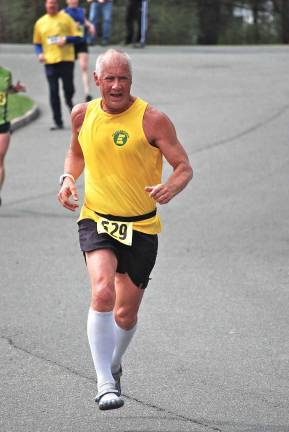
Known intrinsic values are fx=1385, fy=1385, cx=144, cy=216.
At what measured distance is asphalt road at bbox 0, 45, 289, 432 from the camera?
23.5ft

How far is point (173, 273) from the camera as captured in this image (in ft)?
36.7

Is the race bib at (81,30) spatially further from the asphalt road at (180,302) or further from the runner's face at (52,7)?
the asphalt road at (180,302)

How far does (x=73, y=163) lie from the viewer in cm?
725

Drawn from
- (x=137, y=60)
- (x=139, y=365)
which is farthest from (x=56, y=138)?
(x=139, y=365)

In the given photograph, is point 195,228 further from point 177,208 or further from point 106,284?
point 106,284

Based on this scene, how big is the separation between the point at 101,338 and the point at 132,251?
49 cm

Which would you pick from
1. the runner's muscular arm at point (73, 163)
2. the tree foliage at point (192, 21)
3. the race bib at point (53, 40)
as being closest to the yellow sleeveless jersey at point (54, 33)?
the race bib at point (53, 40)

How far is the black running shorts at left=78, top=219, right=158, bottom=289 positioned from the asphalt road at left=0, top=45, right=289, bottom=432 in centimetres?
72

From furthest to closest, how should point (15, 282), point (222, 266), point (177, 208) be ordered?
point (177, 208) → point (222, 266) → point (15, 282)

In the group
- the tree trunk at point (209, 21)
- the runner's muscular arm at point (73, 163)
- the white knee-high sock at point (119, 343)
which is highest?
the runner's muscular arm at point (73, 163)

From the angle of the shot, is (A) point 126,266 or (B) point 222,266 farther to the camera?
(B) point 222,266

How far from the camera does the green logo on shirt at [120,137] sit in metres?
6.82

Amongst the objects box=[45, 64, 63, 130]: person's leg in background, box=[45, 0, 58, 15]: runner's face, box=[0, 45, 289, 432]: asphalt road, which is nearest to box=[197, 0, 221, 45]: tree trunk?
box=[45, 64, 63, 130]: person's leg in background

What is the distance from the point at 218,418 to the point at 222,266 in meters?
4.57
